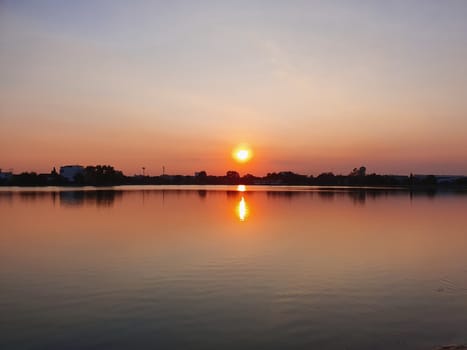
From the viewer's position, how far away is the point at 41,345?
32.9 ft

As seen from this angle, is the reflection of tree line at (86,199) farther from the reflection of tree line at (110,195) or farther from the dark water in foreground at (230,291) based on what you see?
the dark water in foreground at (230,291)

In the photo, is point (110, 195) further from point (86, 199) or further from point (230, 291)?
point (230, 291)

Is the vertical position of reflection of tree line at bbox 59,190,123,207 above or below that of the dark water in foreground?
above

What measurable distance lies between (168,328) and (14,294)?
6516mm

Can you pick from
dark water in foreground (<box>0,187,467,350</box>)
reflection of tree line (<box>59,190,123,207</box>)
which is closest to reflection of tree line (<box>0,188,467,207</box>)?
reflection of tree line (<box>59,190,123,207</box>)

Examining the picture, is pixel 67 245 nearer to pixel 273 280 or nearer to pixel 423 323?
pixel 273 280

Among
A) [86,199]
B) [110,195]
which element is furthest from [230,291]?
[110,195]

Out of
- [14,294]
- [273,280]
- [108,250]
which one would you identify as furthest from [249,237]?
[14,294]

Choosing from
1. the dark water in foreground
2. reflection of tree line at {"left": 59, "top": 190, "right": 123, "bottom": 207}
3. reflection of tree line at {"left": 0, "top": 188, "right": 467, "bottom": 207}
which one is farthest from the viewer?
reflection of tree line at {"left": 0, "top": 188, "right": 467, "bottom": 207}

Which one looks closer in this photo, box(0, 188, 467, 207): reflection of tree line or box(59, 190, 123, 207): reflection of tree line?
box(59, 190, 123, 207): reflection of tree line

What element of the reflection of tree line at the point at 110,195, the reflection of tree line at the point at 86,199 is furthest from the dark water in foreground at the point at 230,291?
the reflection of tree line at the point at 110,195

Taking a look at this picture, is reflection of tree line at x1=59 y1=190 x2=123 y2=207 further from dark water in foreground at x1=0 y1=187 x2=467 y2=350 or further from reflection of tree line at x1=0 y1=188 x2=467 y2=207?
dark water in foreground at x1=0 y1=187 x2=467 y2=350

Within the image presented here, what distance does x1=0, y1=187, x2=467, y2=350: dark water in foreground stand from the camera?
1074 cm

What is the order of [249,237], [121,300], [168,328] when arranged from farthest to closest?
[249,237], [121,300], [168,328]
